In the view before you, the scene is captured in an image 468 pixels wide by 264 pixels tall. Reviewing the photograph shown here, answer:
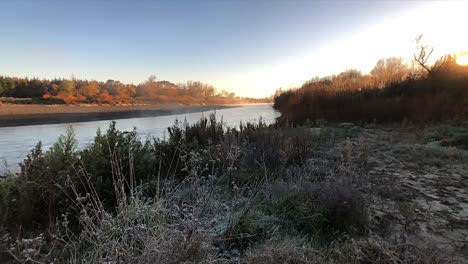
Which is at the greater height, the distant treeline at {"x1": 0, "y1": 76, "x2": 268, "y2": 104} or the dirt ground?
the distant treeline at {"x1": 0, "y1": 76, "x2": 268, "y2": 104}

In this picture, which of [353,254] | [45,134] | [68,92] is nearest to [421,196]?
[353,254]

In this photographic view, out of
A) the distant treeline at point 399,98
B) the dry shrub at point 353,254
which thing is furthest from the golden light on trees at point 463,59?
the dry shrub at point 353,254

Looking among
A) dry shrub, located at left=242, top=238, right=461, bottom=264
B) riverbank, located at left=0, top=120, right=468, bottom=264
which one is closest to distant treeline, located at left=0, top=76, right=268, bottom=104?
riverbank, located at left=0, top=120, right=468, bottom=264

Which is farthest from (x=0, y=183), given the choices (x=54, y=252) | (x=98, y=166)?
(x=54, y=252)

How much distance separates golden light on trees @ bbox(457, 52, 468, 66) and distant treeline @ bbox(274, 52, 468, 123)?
26 centimetres

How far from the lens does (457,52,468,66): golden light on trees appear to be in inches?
585

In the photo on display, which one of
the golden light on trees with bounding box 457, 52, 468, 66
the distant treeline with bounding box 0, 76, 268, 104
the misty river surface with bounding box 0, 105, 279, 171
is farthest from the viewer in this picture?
the distant treeline with bounding box 0, 76, 268, 104

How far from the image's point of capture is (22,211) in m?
3.45

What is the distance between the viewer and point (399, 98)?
48.6 feet

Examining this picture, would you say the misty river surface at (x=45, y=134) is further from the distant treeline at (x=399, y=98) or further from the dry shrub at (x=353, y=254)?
the dry shrub at (x=353, y=254)

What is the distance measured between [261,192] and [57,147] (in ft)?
8.97

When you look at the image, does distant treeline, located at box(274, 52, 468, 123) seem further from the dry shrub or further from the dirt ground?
the dry shrub

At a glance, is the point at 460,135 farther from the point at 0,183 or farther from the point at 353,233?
the point at 0,183

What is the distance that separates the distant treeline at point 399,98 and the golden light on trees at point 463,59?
0.85 feet
